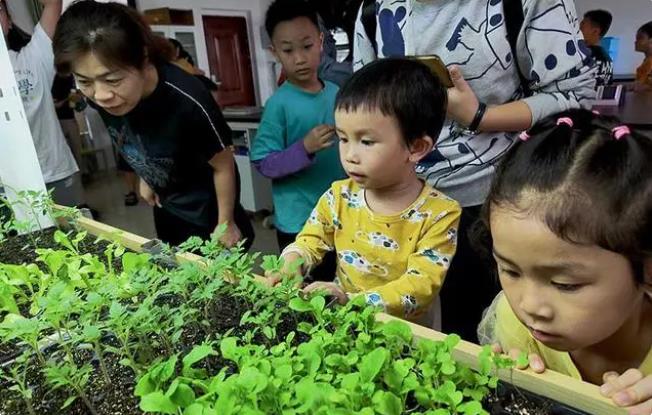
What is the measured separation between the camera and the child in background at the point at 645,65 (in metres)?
3.40

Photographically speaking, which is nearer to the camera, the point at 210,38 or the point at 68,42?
the point at 68,42

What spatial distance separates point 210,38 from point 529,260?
6.86m

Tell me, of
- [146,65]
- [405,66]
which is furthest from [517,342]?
[146,65]

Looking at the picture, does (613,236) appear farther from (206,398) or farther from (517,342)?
(206,398)

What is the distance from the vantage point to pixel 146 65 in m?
1.32

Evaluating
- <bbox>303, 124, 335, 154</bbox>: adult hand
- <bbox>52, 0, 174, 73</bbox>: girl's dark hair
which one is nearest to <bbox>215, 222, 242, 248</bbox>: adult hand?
<bbox>303, 124, 335, 154</bbox>: adult hand

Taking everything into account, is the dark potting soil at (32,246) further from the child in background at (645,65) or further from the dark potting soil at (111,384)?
the child in background at (645,65)

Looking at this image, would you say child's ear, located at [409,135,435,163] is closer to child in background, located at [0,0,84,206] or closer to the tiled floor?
child in background, located at [0,0,84,206]

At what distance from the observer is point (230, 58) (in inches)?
278

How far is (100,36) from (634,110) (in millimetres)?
2201

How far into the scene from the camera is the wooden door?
22.3 feet

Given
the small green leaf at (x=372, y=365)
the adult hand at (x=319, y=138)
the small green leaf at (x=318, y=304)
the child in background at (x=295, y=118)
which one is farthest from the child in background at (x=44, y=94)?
the small green leaf at (x=372, y=365)

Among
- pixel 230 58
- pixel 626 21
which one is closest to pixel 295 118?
pixel 626 21

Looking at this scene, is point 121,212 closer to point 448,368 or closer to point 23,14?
point 23,14
